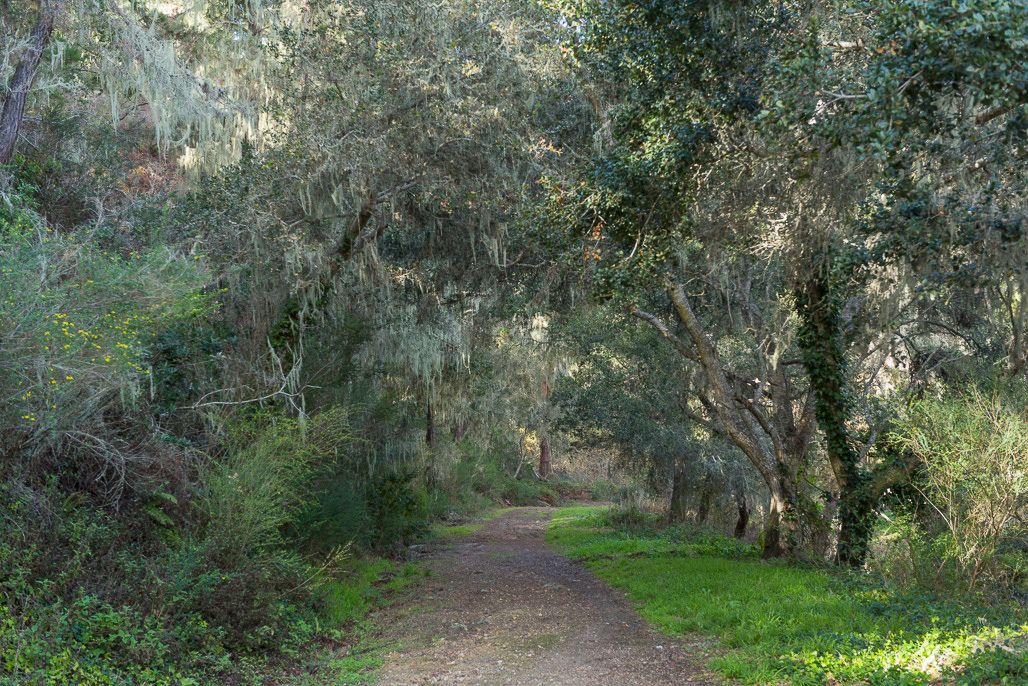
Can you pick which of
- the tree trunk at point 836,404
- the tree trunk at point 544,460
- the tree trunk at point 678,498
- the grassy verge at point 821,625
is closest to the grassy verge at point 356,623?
the grassy verge at point 821,625

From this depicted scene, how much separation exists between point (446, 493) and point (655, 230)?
17213mm

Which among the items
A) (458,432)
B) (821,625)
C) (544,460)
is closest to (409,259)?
(821,625)

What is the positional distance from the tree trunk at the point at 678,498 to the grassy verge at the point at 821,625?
275 inches

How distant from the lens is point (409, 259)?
44.0ft

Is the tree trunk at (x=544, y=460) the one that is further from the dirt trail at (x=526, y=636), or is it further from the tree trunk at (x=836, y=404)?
the tree trunk at (x=836, y=404)

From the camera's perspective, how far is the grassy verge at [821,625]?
18.2ft

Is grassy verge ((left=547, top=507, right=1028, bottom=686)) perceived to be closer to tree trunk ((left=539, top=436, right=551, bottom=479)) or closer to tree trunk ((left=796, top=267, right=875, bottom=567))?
tree trunk ((left=796, top=267, right=875, bottom=567))

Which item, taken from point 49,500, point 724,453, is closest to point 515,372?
point 724,453

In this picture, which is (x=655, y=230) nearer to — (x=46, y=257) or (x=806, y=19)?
(x=806, y=19)

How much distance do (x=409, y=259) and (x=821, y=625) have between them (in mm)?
8618

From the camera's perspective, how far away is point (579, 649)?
782 centimetres

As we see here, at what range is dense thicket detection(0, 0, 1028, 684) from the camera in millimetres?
6445

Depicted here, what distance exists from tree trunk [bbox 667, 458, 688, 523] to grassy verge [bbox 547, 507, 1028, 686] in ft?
22.9

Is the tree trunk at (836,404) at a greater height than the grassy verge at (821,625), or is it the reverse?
the tree trunk at (836,404)
